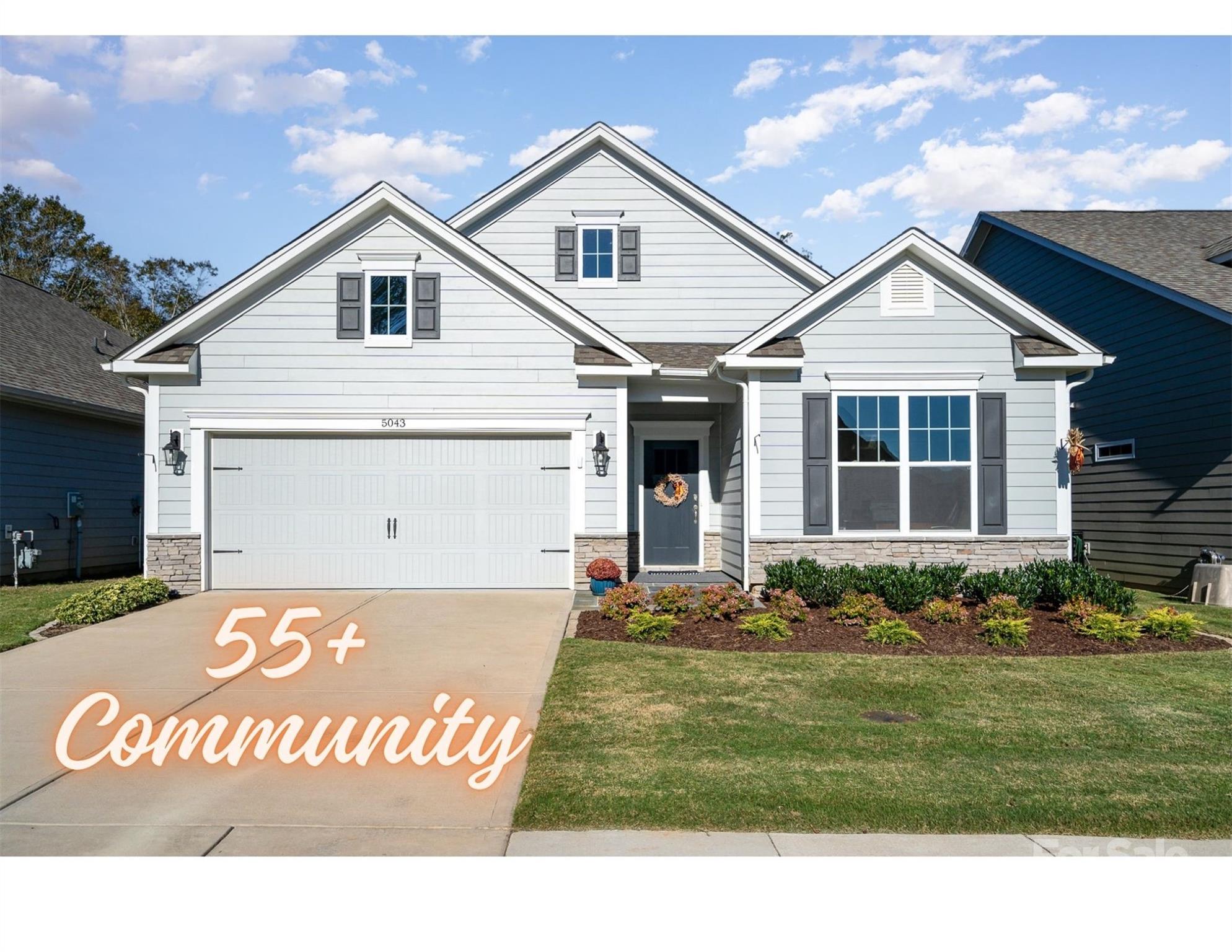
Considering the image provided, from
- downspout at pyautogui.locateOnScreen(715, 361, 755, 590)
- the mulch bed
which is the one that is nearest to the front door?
downspout at pyautogui.locateOnScreen(715, 361, 755, 590)

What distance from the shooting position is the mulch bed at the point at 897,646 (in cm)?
921

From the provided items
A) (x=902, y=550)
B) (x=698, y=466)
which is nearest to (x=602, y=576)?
(x=698, y=466)

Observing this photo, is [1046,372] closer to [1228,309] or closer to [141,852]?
[1228,309]

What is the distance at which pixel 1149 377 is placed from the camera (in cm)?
1462

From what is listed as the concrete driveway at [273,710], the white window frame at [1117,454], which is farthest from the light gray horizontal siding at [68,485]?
the white window frame at [1117,454]

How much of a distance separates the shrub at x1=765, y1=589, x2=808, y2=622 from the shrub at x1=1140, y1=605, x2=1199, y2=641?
3664 mm

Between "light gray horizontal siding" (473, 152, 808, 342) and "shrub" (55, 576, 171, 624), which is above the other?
"light gray horizontal siding" (473, 152, 808, 342)

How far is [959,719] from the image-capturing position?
260 inches

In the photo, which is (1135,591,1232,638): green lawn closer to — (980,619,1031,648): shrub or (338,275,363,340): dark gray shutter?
(980,619,1031,648): shrub

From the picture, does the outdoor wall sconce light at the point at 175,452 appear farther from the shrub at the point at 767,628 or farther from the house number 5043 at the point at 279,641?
the shrub at the point at 767,628

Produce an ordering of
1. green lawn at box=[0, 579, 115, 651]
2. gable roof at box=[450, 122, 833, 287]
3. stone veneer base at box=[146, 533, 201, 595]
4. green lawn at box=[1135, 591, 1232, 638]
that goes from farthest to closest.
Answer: gable roof at box=[450, 122, 833, 287] < stone veneer base at box=[146, 533, 201, 595] < green lawn at box=[1135, 591, 1232, 638] < green lawn at box=[0, 579, 115, 651]

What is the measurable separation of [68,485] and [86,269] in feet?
86.7

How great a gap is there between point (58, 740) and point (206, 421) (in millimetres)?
7535

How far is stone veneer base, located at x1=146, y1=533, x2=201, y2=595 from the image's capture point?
12836 mm
